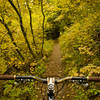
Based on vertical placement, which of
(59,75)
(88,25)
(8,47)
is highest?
(88,25)

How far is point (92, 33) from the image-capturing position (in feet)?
19.8

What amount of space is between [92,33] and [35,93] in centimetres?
514

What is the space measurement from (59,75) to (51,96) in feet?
20.1

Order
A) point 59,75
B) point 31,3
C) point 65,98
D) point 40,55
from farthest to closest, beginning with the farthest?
point 40,55
point 59,75
point 31,3
point 65,98

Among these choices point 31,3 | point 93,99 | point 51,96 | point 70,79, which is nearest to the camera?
point 51,96

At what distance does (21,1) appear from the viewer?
263 inches

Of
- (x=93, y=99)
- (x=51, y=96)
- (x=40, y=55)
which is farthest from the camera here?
(x=40, y=55)

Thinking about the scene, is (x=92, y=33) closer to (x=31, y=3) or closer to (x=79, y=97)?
(x=79, y=97)

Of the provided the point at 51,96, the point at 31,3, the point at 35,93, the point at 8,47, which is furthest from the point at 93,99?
the point at 31,3

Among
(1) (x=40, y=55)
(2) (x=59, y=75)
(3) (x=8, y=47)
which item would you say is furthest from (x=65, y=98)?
(1) (x=40, y=55)

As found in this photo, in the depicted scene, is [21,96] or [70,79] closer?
[70,79]

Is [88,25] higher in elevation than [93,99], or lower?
higher

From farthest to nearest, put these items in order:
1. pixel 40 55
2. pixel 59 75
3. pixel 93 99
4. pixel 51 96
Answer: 1. pixel 40 55
2. pixel 59 75
3. pixel 93 99
4. pixel 51 96

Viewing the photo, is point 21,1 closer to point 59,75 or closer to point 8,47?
point 8,47
